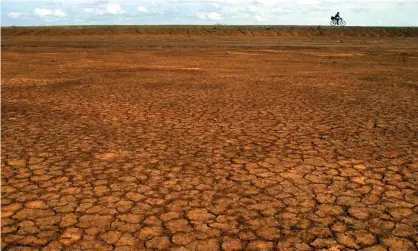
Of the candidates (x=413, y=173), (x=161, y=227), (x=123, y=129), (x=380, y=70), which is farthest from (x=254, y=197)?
(x=380, y=70)

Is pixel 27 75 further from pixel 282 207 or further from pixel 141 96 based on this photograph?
pixel 282 207

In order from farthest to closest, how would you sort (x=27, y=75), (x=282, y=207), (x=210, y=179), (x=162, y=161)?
(x=27, y=75) < (x=162, y=161) < (x=210, y=179) < (x=282, y=207)

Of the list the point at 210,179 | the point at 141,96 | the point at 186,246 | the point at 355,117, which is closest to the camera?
the point at 186,246

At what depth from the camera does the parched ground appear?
2895 mm

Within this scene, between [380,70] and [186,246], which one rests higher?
[380,70]

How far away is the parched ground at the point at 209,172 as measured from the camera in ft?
9.50

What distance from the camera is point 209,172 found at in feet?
13.6

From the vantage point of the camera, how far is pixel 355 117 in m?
6.63

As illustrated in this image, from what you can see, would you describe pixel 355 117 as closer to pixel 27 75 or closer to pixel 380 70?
pixel 380 70

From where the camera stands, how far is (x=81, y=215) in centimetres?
318

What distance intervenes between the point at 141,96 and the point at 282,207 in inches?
239

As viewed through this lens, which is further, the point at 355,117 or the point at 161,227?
the point at 355,117

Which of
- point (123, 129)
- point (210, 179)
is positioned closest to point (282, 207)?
point (210, 179)

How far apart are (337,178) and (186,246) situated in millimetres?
2029
